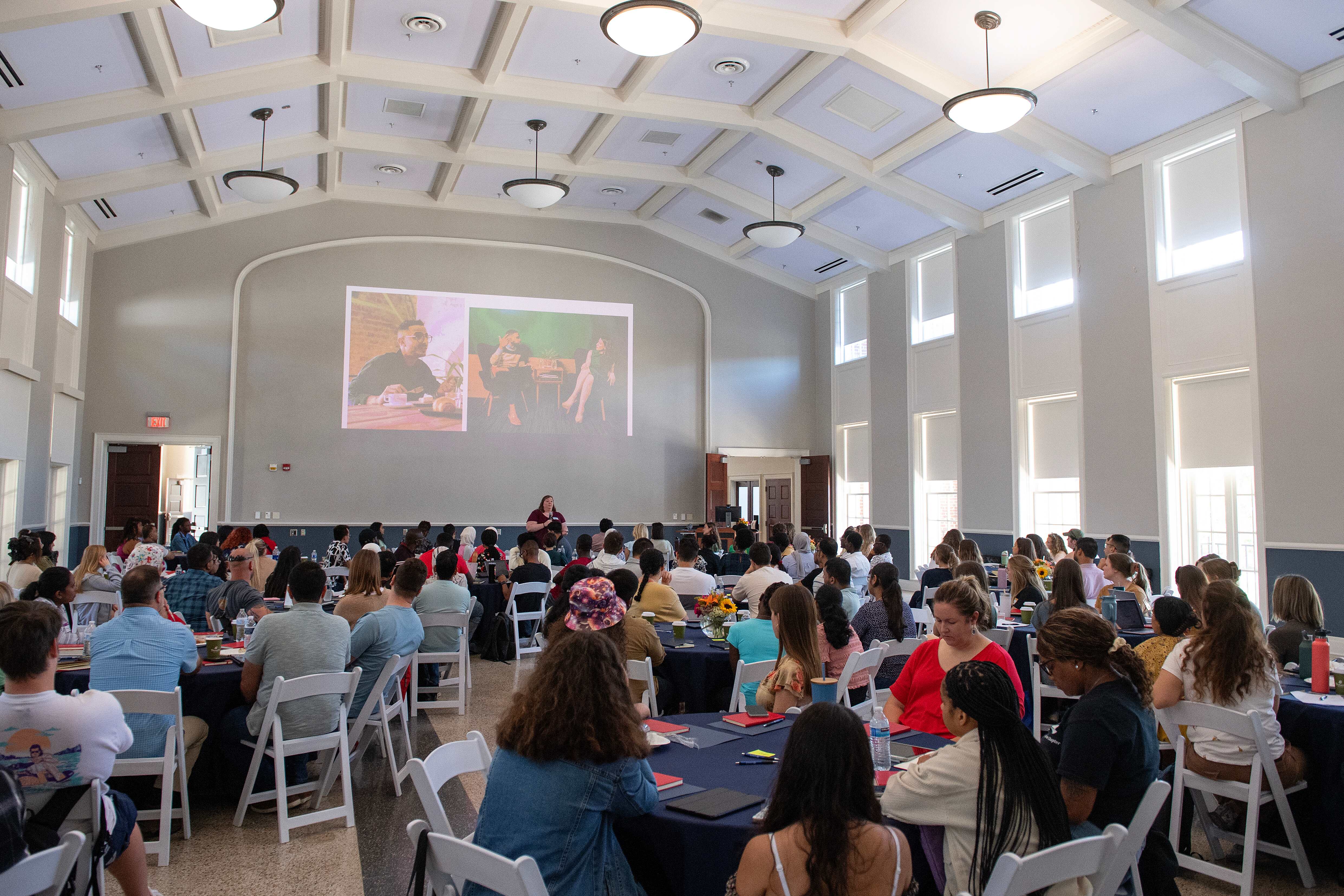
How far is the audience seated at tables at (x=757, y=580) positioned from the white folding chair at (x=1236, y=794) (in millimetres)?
2436

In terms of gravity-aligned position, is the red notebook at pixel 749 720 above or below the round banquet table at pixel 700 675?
above

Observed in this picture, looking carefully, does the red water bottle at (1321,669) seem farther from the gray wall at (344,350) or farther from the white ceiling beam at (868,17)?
the gray wall at (344,350)

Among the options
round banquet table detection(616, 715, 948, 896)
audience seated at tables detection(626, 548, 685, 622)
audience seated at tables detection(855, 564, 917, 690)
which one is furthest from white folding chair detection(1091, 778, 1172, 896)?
audience seated at tables detection(626, 548, 685, 622)

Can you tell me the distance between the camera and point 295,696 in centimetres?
389

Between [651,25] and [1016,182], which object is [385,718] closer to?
[651,25]

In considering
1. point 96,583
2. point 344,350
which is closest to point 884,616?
point 96,583

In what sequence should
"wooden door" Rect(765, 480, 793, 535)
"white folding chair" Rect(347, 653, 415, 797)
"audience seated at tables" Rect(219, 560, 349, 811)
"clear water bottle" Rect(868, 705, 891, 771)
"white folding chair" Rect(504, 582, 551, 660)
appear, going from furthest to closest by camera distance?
1. "wooden door" Rect(765, 480, 793, 535)
2. "white folding chair" Rect(504, 582, 551, 660)
3. "white folding chair" Rect(347, 653, 415, 797)
4. "audience seated at tables" Rect(219, 560, 349, 811)
5. "clear water bottle" Rect(868, 705, 891, 771)

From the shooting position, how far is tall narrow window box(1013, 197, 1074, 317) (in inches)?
409

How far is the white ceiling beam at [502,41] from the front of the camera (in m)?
8.02

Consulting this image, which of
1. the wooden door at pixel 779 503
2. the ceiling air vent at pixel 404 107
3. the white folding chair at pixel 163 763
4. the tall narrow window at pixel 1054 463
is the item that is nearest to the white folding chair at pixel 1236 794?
the white folding chair at pixel 163 763

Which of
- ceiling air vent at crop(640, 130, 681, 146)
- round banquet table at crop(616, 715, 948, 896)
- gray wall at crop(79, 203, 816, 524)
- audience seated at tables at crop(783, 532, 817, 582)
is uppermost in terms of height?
ceiling air vent at crop(640, 130, 681, 146)

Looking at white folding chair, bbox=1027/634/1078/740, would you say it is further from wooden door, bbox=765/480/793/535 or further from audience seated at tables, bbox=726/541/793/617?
wooden door, bbox=765/480/793/535

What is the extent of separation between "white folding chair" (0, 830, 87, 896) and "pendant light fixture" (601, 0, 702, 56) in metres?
5.79

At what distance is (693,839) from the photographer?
2.26 metres
